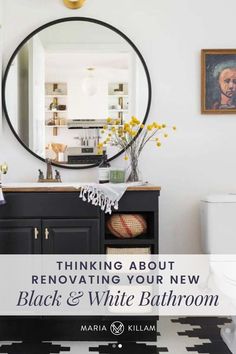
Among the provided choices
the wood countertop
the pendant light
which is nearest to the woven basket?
the wood countertop

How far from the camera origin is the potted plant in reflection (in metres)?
2.99

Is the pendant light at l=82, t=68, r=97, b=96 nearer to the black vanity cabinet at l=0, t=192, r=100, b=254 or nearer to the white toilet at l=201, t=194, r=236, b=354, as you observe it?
the black vanity cabinet at l=0, t=192, r=100, b=254

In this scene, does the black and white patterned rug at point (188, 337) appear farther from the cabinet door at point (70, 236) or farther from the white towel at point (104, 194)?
the white towel at point (104, 194)

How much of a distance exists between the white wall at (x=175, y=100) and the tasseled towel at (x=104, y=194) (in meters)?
0.49

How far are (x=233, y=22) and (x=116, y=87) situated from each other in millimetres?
873

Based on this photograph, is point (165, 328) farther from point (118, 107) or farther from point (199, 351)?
point (118, 107)

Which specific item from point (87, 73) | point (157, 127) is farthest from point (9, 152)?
point (157, 127)

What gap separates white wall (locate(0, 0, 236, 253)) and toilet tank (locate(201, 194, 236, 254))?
0.94 feet

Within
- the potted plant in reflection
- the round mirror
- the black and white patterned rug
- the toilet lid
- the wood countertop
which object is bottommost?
the black and white patterned rug

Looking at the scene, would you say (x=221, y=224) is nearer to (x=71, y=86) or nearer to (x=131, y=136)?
(x=131, y=136)

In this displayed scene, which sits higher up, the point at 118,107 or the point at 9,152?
the point at 118,107

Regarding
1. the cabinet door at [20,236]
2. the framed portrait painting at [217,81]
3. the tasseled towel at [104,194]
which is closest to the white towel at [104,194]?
the tasseled towel at [104,194]

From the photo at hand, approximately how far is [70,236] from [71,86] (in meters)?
1.00

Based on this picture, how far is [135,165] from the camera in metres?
2.92
